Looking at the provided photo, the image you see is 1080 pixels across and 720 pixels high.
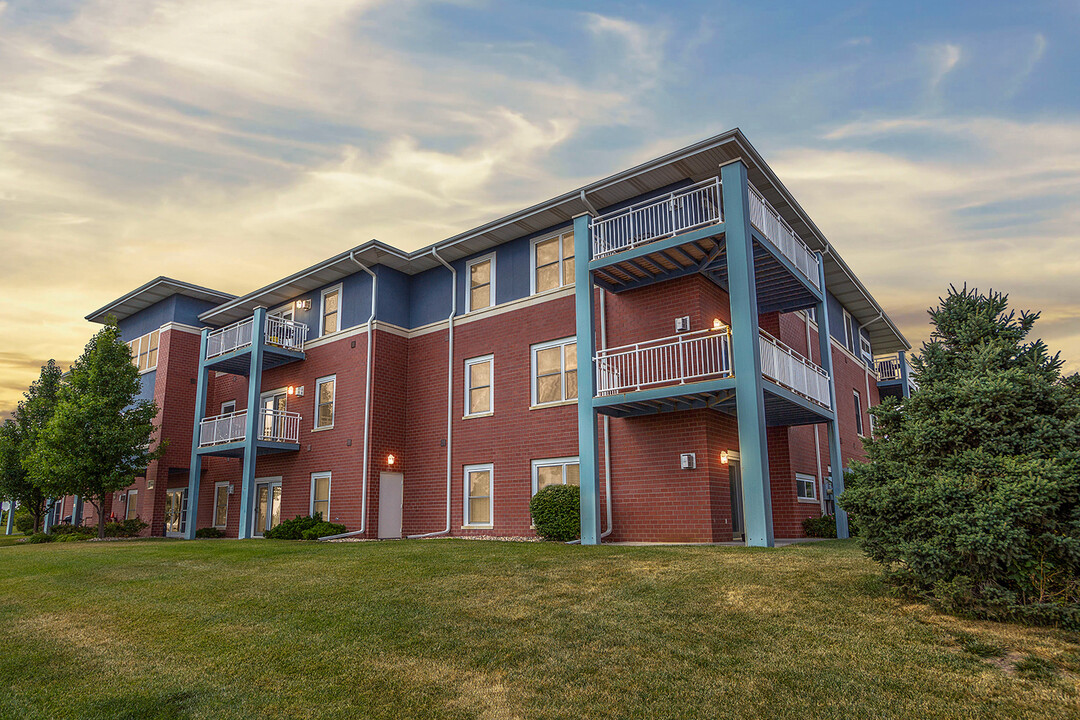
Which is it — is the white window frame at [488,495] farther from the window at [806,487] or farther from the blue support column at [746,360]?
the window at [806,487]

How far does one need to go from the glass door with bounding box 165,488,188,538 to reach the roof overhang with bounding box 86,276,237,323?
7.63 metres

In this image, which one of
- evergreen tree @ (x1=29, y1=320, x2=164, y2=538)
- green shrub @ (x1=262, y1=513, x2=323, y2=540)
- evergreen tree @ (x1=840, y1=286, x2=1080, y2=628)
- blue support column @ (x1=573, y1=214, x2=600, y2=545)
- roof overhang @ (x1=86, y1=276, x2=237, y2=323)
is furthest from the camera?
roof overhang @ (x1=86, y1=276, x2=237, y2=323)

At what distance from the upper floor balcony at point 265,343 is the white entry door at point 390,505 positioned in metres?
5.68

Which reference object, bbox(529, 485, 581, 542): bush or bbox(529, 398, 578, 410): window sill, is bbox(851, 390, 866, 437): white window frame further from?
bbox(529, 485, 581, 542): bush

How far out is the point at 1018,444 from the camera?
5457 mm

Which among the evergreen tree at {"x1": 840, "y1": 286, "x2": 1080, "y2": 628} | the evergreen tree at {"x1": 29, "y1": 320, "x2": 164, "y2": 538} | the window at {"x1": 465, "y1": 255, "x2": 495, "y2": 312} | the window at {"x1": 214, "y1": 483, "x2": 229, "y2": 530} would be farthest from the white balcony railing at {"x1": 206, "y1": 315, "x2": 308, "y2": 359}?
the evergreen tree at {"x1": 840, "y1": 286, "x2": 1080, "y2": 628}

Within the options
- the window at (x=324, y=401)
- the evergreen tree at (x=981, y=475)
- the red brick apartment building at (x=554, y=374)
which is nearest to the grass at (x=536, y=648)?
the evergreen tree at (x=981, y=475)

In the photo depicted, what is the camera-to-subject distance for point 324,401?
2064 cm

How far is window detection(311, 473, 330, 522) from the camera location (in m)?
19.6

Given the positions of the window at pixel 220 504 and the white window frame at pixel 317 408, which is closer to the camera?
the white window frame at pixel 317 408

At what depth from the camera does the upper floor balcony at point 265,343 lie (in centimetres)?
2109

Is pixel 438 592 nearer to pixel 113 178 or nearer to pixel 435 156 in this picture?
pixel 435 156

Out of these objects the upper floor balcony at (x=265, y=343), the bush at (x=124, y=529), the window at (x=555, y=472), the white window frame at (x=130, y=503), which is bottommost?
the bush at (x=124, y=529)

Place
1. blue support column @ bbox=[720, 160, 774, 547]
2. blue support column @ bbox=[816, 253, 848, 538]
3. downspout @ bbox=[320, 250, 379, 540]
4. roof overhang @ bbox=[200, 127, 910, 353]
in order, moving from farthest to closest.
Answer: downspout @ bbox=[320, 250, 379, 540] < blue support column @ bbox=[816, 253, 848, 538] < roof overhang @ bbox=[200, 127, 910, 353] < blue support column @ bbox=[720, 160, 774, 547]
